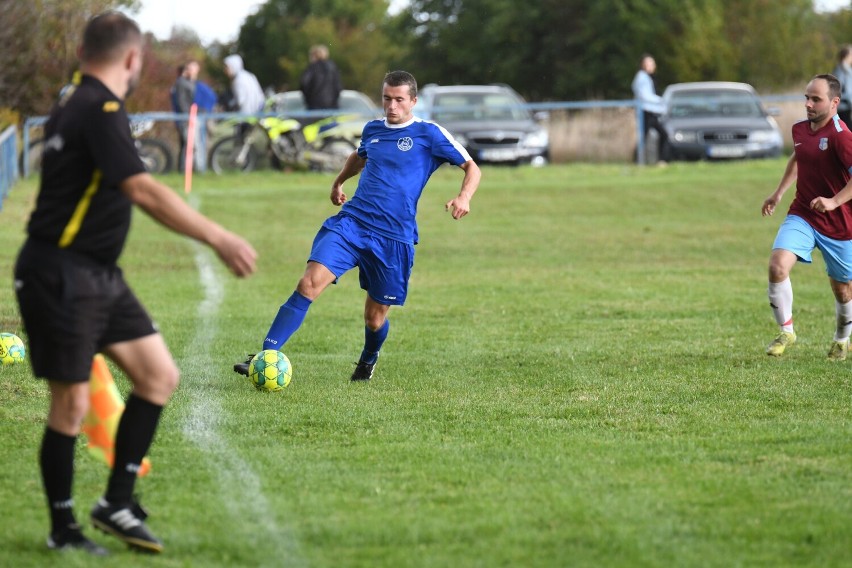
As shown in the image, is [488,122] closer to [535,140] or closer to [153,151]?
[535,140]

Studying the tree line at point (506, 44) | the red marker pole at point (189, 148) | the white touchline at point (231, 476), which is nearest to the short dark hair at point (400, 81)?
the white touchline at point (231, 476)

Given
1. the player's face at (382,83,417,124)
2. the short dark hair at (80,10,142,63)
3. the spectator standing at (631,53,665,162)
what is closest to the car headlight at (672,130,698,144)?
the spectator standing at (631,53,665,162)

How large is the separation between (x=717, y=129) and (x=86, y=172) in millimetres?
23055

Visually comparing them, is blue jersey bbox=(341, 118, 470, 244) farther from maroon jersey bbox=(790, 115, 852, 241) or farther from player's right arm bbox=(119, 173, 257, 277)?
player's right arm bbox=(119, 173, 257, 277)

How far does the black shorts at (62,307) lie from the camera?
4922 mm

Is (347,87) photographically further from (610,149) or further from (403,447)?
(403,447)

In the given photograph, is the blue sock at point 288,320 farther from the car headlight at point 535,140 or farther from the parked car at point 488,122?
the car headlight at point 535,140

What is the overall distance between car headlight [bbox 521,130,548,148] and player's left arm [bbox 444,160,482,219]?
18204 mm

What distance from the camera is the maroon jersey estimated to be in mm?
9562

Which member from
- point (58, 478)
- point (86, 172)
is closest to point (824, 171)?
point (86, 172)

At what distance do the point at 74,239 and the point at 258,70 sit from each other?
60.2 metres

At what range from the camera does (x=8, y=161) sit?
22859 millimetres

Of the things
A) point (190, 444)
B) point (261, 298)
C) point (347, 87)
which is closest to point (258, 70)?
point (347, 87)

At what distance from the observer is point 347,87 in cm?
5919
